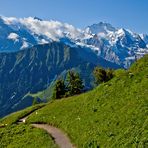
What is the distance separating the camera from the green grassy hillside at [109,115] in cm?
4353

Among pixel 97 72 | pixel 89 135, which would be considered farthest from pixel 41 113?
pixel 97 72

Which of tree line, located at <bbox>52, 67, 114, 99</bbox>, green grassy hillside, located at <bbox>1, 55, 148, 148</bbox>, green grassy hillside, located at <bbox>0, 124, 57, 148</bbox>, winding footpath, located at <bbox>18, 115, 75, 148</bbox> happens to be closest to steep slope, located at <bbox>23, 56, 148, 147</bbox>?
green grassy hillside, located at <bbox>1, 55, 148, 148</bbox>

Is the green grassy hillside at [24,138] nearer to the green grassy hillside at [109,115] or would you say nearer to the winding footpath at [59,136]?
the winding footpath at [59,136]

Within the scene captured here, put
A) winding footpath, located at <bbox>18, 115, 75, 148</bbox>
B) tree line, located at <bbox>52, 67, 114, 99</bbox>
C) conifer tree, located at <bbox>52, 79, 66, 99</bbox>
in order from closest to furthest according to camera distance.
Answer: winding footpath, located at <bbox>18, 115, 75, 148</bbox> → conifer tree, located at <bbox>52, 79, 66, 99</bbox> → tree line, located at <bbox>52, 67, 114, 99</bbox>

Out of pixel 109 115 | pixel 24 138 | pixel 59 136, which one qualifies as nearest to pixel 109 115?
pixel 109 115

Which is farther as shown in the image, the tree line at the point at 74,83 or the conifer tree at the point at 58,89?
the tree line at the point at 74,83

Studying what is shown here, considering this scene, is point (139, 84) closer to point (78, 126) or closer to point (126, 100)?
point (126, 100)

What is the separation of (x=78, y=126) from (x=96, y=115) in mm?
3022

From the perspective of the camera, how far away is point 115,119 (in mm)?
50594

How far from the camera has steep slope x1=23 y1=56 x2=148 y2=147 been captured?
4366 cm

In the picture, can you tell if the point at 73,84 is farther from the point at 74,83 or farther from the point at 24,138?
the point at 24,138

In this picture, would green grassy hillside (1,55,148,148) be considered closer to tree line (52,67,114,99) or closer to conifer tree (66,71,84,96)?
tree line (52,67,114,99)

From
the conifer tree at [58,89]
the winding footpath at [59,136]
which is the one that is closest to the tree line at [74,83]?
the conifer tree at [58,89]

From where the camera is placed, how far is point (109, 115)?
5400 cm
